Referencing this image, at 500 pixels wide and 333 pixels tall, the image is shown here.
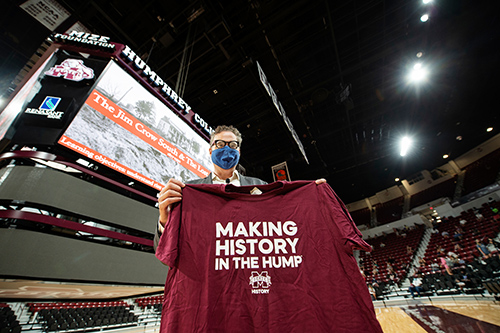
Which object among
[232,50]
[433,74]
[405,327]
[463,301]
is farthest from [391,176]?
[232,50]

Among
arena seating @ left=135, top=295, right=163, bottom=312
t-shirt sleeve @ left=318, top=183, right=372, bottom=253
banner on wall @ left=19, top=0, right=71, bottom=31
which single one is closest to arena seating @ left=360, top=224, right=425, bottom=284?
arena seating @ left=135, top=295, right=163, bottom=312

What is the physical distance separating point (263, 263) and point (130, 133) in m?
3.79

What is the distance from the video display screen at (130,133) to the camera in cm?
330

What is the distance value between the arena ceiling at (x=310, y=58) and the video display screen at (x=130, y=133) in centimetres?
195

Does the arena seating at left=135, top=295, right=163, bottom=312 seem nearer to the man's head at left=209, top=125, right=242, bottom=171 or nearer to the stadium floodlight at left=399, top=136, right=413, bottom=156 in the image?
the man's head at left=209, top=125, right=242, bottom=171

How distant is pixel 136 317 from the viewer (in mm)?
9195

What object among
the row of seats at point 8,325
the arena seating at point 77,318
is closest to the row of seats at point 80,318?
the arena seating at point 77,318

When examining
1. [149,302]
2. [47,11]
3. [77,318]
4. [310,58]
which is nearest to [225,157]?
[310,58]

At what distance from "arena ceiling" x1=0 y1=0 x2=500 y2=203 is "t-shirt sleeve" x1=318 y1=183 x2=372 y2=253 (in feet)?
18.0

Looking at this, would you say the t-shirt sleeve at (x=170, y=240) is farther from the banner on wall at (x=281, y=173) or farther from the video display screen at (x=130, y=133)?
the banner on wall at (x=281, y=173)

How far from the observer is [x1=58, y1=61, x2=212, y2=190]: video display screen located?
3.30m

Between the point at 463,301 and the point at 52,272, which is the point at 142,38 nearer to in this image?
the point at 52,272

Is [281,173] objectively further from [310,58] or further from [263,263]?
[263,263]

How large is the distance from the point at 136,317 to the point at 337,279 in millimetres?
11730
